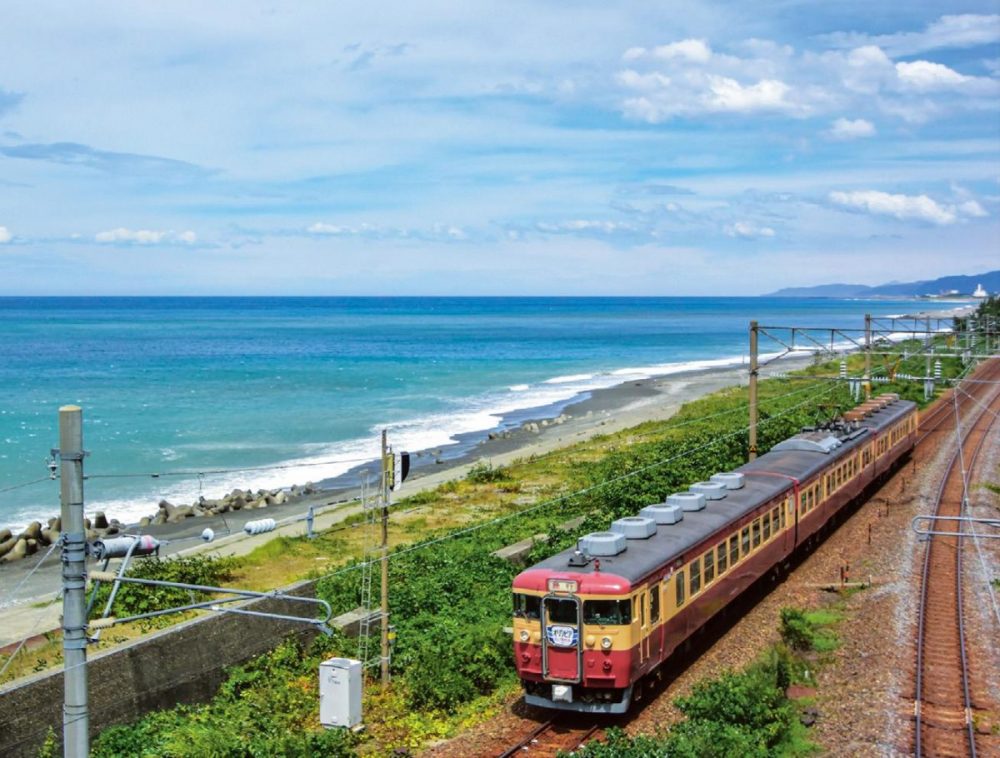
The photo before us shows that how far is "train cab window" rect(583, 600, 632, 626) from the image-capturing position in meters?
15.0

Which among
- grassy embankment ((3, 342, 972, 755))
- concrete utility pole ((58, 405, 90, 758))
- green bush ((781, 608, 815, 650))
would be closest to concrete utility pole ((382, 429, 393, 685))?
grassy embankment ((3, 342, 972, 755))

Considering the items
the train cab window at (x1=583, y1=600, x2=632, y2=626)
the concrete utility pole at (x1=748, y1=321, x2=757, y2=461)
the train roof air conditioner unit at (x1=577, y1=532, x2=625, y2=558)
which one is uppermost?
the concrete utility pole at (x1=748, y1=321, x2=757, y2=461)

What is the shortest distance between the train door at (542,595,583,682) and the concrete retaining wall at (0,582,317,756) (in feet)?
21.0

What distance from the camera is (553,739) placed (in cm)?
1498

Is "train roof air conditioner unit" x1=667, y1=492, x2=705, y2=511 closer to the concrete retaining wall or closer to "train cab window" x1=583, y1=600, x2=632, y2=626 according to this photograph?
"train cab window" x1=583, y1=600, x2=632, y2=626

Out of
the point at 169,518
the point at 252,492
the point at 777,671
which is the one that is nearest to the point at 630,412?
the point at 252,492

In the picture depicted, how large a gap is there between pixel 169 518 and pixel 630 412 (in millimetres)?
36600

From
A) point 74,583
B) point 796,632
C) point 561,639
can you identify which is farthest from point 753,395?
point 74,583

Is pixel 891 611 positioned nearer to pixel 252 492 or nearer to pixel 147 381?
pixel 252 492

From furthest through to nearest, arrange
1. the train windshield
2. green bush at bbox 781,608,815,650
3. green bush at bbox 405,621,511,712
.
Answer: green bush at bbox 781,608,815,650 → green bush at bbox 405,621,511,712 → the train windshield

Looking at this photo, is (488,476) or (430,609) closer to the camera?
(430,609)

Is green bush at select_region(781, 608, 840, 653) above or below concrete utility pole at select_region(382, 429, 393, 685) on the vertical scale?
below

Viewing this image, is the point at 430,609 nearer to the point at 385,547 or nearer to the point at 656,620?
the point at 385,547

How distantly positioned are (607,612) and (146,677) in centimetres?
777
